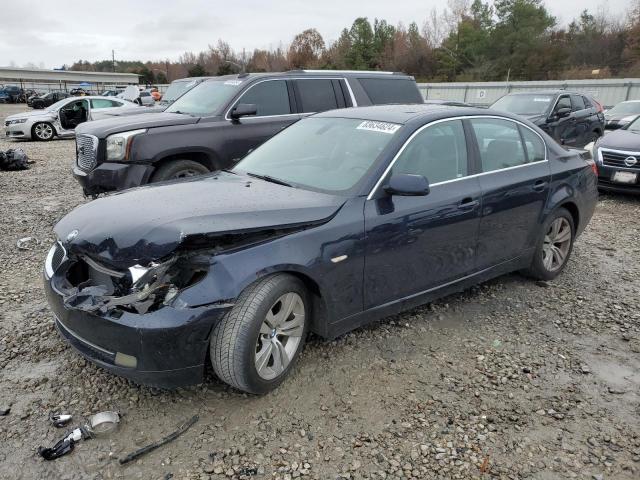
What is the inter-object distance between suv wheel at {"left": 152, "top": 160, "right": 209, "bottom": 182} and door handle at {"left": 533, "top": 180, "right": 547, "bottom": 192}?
379cm

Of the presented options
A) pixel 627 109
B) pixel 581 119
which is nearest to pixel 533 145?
pixel 581 119

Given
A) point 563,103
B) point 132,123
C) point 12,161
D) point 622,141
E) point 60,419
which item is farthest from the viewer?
point 563,103

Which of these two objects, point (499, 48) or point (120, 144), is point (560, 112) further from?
point (499, 48)

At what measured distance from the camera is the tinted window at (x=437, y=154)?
12.0 ft

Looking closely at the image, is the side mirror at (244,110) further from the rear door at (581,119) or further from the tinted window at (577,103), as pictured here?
the tinted window at (577,103)

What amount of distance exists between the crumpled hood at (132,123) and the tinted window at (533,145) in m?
3.93

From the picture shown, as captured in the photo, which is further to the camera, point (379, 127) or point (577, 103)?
point (577, 103)

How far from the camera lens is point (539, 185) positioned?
4.55 meters

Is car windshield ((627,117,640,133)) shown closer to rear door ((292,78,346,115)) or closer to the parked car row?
the parked car row

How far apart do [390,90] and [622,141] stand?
4106 millimetres

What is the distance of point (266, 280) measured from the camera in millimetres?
2895

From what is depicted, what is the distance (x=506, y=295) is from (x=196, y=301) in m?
3.09

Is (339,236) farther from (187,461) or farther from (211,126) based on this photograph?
(211,126)

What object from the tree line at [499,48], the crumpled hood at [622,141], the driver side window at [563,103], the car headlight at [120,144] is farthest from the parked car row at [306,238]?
the tree line at [499,48]
